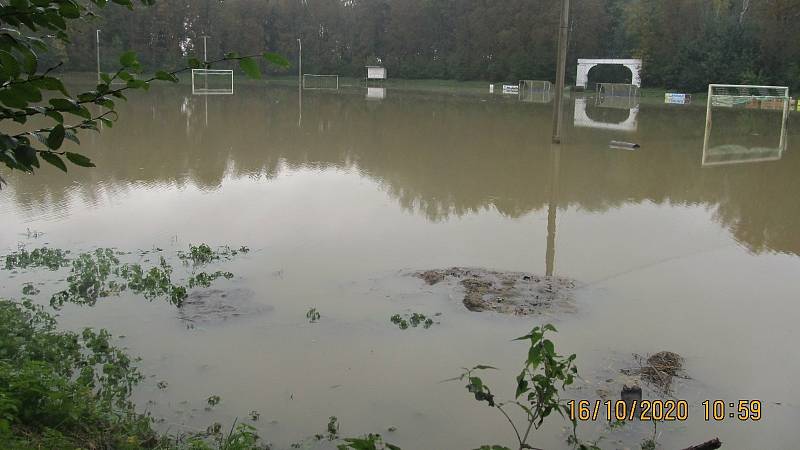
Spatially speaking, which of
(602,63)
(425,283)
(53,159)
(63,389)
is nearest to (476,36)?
(602,63)

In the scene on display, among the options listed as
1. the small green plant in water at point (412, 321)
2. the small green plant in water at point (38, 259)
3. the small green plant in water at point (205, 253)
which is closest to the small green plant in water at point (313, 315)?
the small green plant in water at point (412, 321)

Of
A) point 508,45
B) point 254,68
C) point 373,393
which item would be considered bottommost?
point 373,393

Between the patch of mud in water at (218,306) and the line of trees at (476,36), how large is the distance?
46.2 meters

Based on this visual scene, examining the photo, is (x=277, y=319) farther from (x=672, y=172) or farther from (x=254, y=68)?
(x=672, y=172)

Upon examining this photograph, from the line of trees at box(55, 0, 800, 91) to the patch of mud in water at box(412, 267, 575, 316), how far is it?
46519 mm

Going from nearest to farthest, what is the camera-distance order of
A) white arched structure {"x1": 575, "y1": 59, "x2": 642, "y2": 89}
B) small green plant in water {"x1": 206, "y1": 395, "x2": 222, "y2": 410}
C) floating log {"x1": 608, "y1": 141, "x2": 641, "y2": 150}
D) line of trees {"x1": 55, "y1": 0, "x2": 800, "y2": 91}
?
1. small green plant in water {"x1": 206, "y1": 395, "x2": 222, "y2": 410}
2. floating log {"x1": 608, "y1": 141, "x2": 641, "y2": 150}
3. line of trees {"x1": 55, "y1": 0, "x2": 800, "y2": 91}
4. white arched structure {"x1": 575, "y1": 59, "x2": 642, "y2": 89}

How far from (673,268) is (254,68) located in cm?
719

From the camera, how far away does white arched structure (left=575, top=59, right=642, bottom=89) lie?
51619 millimetres

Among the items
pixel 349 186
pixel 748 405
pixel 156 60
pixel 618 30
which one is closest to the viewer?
pixel 748 405

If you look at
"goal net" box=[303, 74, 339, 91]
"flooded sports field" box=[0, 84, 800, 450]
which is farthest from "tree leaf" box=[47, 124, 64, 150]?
"goal net" box=[303, 74, 339, 91]

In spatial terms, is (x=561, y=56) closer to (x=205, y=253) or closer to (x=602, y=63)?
(x=205, y=253)

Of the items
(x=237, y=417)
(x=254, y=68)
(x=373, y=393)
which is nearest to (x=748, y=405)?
(x=373, y=393)

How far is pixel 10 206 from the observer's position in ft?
33.9
